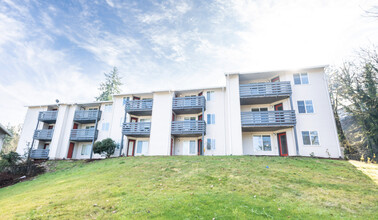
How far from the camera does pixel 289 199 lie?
7.34 meters

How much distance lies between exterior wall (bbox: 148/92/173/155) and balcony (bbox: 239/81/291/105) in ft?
29.7

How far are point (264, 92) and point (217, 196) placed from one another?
50.5 feet

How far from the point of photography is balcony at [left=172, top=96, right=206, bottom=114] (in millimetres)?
21969

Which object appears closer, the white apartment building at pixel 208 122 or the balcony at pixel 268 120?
the balcony at pixel 268 120

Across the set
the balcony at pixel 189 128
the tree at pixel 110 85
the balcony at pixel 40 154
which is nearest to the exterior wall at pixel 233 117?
the balcony at pixel 189 128

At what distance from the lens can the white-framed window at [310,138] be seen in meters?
17.7

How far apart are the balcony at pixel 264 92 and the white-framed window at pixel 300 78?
4.54ft

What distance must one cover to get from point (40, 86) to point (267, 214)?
110 ft

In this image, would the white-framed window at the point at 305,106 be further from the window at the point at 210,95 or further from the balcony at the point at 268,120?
the window at the point at 210,95

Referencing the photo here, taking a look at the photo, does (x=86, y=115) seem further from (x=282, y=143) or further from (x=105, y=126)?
(x=282, y=143)

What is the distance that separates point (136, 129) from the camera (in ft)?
75.3

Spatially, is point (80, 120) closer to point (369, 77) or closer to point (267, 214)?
point (267, 214)

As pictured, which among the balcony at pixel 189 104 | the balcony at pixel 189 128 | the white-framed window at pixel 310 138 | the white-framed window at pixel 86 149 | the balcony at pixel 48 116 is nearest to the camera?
the white-framed window at pixel 310 138

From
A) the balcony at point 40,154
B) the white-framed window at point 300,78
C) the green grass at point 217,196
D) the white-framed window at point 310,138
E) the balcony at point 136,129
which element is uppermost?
the white-framed window at point 300,78
